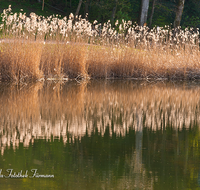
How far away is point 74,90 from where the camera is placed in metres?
10.6

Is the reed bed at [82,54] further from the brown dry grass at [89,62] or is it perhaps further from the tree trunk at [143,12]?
the tree trunk at [143,12]

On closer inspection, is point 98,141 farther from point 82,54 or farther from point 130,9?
point 130,9

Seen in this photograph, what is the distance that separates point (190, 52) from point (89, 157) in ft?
35.9

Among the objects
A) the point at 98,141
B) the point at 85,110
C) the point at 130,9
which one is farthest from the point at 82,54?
the point at 130,9

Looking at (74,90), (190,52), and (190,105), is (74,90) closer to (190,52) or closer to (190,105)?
(190,105)

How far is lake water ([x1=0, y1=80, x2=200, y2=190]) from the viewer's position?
3.65 meters

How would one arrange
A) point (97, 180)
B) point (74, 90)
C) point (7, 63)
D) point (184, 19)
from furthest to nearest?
point (184, 19) < point (7, 63) < point (74, 90) < point (97, 180)

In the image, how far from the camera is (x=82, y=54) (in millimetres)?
12859

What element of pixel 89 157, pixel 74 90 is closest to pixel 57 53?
pixel 74 90

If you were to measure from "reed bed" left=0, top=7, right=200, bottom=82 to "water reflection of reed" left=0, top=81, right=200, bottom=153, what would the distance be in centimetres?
110

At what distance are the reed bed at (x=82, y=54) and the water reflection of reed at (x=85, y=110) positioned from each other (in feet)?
3.62

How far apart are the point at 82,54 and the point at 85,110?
223 inches

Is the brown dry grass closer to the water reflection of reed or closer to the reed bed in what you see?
the reed bed

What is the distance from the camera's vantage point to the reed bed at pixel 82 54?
1158 cm
